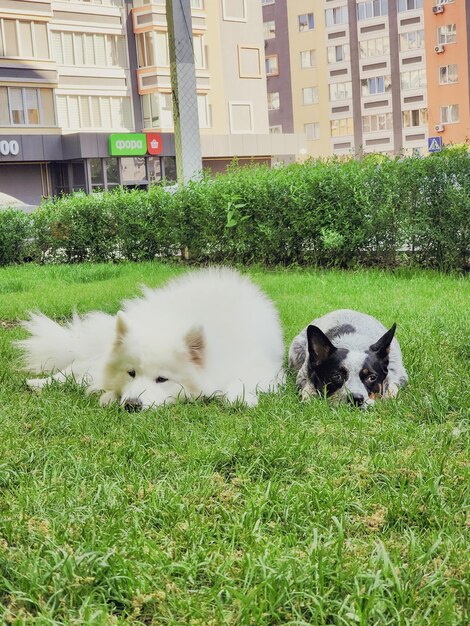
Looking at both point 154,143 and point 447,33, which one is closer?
point 154,143

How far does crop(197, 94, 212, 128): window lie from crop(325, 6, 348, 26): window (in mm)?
26143

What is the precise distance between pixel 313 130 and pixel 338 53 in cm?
701

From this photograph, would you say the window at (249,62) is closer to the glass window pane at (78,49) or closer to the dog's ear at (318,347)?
the glass window pane at (78,49)

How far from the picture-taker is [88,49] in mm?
49656

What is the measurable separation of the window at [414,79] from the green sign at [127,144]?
103ft

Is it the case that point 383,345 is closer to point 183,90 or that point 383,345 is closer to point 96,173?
point 183,90

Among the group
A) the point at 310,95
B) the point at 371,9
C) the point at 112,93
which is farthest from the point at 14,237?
the point at 371,9

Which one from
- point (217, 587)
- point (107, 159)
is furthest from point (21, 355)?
point (107, 159)

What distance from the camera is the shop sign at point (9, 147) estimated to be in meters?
43.4

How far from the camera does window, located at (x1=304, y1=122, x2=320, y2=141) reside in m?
76.8

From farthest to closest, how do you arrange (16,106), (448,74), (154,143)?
(448,74) < (154,143) < (16,106)

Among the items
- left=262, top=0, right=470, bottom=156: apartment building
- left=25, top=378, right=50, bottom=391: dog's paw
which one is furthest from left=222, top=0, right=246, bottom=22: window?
left=25, top=378, right=50, bottom=391: dog's paw

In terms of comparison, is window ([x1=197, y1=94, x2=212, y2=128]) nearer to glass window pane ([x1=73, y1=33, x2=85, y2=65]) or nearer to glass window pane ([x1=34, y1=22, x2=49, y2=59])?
glass window pane ([x1=73, y1=33, x2=85, y2=65])

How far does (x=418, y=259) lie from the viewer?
35.8 feet
